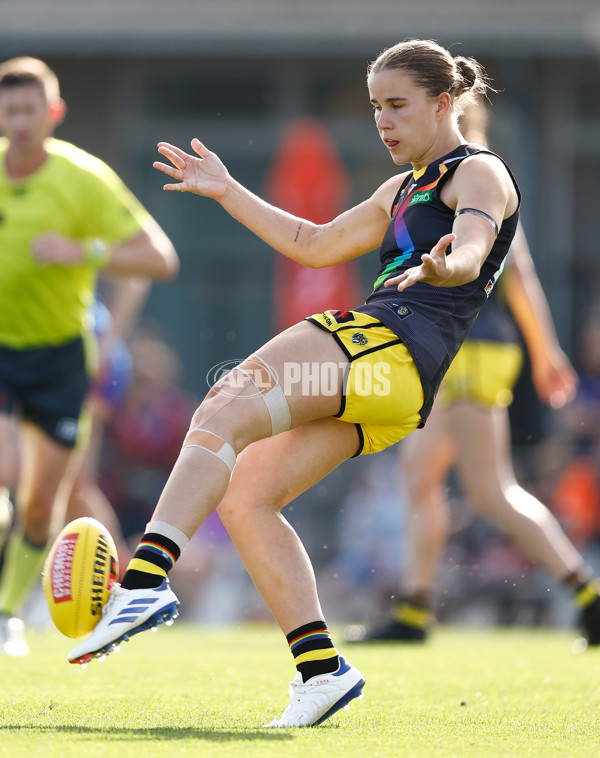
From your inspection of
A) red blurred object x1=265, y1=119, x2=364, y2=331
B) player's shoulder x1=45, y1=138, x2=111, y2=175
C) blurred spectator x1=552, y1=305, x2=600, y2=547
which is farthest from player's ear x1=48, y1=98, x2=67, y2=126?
red blurred object x1=265, y1=119, x2=364, y2=331

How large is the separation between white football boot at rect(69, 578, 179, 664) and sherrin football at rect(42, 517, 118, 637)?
2.3 inches

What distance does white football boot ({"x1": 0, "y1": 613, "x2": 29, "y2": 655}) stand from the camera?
17.3ft

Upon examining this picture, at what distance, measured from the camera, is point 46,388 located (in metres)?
5.70

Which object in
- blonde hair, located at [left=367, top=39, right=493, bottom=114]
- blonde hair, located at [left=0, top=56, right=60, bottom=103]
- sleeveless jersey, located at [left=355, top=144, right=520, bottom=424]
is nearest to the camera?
sleeveless jersey, located at [left=355, top=144, right=520, bottom=424]

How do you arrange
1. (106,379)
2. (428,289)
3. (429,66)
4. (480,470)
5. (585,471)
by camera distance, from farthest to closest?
(585,471), (106,379), (480,470), (429,66), (428,289)

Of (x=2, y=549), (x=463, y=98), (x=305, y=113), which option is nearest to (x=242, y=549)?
(x=463, y=98)

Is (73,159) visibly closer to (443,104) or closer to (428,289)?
(443,104)

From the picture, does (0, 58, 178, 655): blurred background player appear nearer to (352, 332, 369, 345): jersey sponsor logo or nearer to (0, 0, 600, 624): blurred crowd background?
(352, 332, 369, 345): jersey sponsor logo

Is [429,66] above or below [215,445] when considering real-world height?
above

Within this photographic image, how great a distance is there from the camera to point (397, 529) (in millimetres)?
9695

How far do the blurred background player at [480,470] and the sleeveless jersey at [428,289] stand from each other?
223 cm

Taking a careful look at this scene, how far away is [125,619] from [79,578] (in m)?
0.20

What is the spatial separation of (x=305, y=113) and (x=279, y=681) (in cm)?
1144

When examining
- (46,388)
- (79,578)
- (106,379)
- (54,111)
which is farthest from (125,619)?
(106,379)
